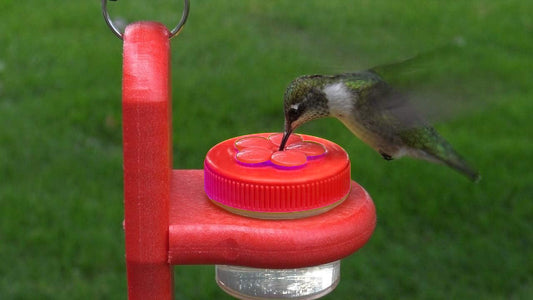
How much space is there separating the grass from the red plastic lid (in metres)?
0.43

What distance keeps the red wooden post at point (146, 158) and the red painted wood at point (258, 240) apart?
52mm

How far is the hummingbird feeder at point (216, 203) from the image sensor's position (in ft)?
5.65

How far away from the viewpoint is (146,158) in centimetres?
172

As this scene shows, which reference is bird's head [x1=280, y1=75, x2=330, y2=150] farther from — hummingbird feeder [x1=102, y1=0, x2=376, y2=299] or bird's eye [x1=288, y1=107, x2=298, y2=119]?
hummingbird feeder [x1=102, y1=0, x2=376, y2=299]

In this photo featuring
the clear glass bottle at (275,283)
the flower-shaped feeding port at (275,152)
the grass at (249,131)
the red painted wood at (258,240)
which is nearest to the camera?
the red painted wood at (258,240)

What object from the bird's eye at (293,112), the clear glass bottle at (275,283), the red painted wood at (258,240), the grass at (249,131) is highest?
the bird's eye at (293,112)

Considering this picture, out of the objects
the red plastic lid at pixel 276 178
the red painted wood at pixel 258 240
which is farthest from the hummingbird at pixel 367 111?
the red painted wood at pixel 258 240

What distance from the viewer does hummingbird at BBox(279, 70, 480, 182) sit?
7.13 feet

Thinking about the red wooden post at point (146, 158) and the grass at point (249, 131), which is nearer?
the red wooden post at point (146, 158)

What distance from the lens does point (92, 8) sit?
744 cm

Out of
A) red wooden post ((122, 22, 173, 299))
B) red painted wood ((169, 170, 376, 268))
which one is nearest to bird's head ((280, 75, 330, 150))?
red painted wood ((169, 170, 376, 268))

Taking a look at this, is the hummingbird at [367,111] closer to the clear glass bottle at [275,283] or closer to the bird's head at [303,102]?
the bird's head at [303,102]

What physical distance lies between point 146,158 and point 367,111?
34.1 inches

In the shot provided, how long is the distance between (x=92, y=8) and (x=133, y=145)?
19.8 ft
